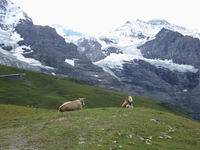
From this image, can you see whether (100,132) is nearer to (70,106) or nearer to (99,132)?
(99,132)

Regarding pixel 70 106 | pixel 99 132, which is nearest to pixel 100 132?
pixel 99 132

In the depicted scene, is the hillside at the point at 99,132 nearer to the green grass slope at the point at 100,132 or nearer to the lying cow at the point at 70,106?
the green grass slope at the point at 100,132

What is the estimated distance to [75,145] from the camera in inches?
1305

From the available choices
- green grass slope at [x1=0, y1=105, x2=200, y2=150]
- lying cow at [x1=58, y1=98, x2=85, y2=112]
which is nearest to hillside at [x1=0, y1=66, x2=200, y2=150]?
green grass slope at [x1=0, y1=105, x2=200, y2=150]

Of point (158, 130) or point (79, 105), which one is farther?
point (79, 105)

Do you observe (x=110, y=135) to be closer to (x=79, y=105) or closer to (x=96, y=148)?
(x=96, y=148)

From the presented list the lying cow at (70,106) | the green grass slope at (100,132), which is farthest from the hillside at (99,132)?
the lying cow at (70,106)

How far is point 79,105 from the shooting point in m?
51.7

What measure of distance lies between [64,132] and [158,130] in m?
7.52

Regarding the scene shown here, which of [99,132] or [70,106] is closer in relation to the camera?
[99,132]

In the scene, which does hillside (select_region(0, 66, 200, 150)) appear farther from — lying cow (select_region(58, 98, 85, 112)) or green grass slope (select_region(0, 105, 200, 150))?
lying cow (select_region(58, 98, 85, 112))

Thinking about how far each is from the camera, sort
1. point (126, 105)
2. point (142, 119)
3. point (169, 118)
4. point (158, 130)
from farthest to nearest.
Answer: point (126, 105) → point (169, 118) → point (142, 119) → point (158, 130)

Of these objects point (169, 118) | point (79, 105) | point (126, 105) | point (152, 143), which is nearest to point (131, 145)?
point (152, 143)

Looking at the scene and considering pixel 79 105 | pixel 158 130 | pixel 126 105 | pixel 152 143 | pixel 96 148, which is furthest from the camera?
pixel 126 105
